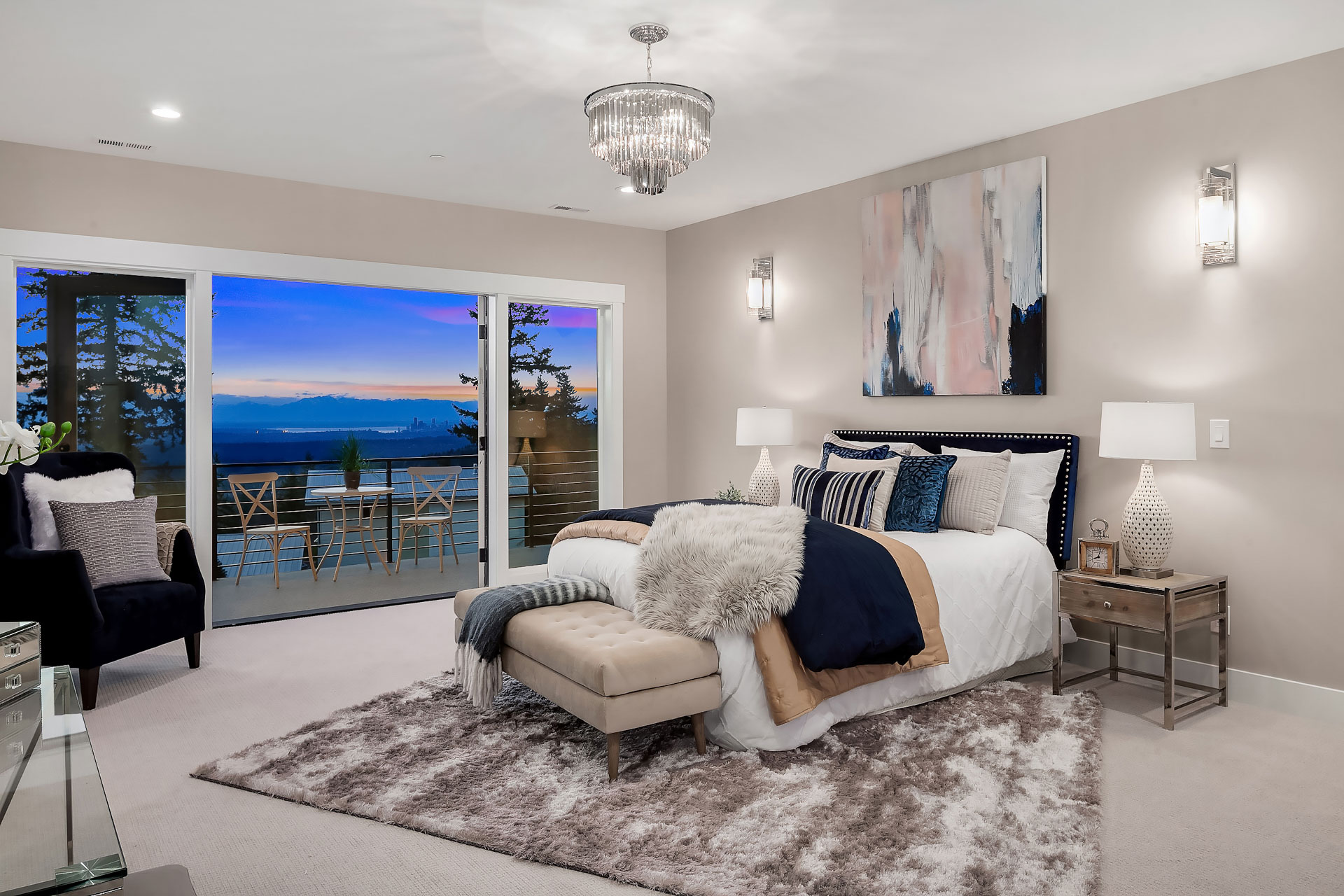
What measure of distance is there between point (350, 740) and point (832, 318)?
3.63 meters

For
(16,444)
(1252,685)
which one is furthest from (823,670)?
(16,444)

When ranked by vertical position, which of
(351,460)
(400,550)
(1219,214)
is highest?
(1219,214)

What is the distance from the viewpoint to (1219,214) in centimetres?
363

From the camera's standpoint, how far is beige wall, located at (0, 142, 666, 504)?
457cm

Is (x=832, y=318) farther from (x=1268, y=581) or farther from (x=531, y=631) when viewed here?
(x=531, y=631)

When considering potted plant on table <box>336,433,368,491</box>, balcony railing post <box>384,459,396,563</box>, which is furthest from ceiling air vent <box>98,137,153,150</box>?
balcony railing post <box>384,459,396,563</box>

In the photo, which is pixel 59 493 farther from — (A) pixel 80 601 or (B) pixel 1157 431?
(B) pixel 1157 431

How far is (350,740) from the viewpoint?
3.19 m

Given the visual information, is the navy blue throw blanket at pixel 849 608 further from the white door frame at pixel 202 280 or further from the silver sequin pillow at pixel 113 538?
the white door frame at pixel 202 280

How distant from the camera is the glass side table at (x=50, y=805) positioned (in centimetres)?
128

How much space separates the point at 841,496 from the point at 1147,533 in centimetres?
130

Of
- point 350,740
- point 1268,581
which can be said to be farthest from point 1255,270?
point 350,740

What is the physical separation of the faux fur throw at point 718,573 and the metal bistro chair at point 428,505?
4.12m

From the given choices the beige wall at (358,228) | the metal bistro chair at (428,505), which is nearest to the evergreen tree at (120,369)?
the beige wall at (358,228)
